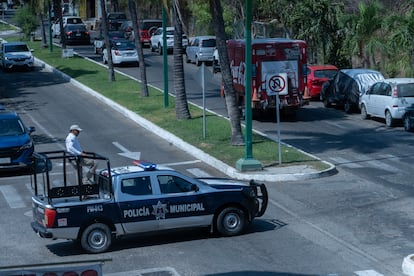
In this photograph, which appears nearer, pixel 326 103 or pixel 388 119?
pixel 388 119

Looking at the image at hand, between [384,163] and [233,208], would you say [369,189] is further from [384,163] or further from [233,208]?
[233,208]

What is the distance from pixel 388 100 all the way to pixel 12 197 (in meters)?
15.5

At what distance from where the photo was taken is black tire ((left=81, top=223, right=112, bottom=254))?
48.9 feet

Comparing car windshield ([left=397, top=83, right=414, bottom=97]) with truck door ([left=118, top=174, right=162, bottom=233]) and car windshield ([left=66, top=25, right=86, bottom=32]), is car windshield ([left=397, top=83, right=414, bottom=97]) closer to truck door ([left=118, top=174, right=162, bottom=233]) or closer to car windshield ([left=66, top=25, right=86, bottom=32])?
truck door ([left=118, top=174, right=162, bottom=233])

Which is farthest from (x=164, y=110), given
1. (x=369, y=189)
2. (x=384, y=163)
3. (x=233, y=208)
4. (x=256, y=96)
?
(x=233, y=208)

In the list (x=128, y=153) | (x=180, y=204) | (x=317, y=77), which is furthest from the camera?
(x=317, y=77)

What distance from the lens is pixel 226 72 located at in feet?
82.1

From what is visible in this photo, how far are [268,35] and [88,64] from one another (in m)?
11.1

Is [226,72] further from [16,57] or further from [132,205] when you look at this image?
[16,57]

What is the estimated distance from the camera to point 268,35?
169ft

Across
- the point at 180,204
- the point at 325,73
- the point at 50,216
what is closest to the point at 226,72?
the point at 180,204

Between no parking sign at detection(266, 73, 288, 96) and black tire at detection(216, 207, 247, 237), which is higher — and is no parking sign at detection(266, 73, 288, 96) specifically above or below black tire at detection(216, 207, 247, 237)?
above

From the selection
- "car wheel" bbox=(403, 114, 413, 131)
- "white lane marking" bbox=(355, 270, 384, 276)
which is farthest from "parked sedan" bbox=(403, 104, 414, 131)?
"white lane marking" bbox=(355, 270, 384, 276)

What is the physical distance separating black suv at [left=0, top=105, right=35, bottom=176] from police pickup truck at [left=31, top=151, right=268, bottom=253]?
732 cm
